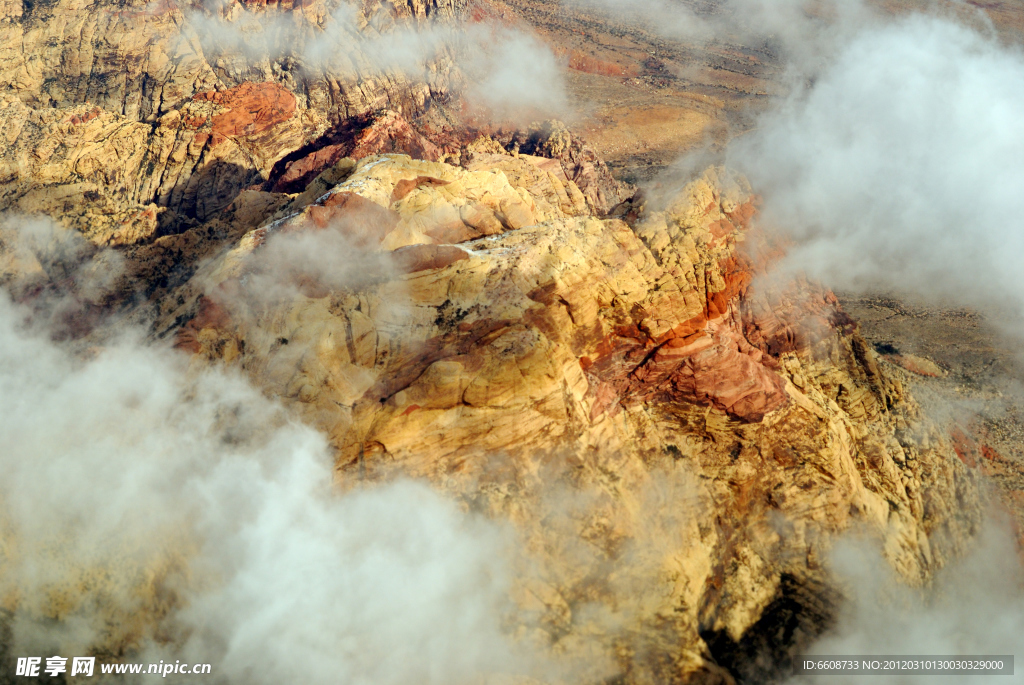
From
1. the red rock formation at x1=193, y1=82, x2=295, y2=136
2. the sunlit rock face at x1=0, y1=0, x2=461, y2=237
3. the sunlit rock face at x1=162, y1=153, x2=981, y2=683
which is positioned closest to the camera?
the sunlit rock face at x1=162, y1=153, x2=981, y2=683

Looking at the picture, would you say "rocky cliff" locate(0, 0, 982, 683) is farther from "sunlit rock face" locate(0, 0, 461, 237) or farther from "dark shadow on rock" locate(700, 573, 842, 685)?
"sunlit rock face" locate(0, 0, 461, 237)

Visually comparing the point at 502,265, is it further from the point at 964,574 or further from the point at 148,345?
the point at 964,574

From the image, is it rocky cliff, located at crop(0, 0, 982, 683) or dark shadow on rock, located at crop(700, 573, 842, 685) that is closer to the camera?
rocky cliff, located at crop(0, 0, 982, 683)

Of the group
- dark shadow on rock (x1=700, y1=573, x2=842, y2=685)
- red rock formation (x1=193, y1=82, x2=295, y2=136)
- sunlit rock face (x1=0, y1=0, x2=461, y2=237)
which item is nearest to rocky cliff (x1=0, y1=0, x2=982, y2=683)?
dark shadow on rock (x1=700, y1=573, x2=842, y2=685)

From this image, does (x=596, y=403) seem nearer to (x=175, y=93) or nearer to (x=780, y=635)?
(x=780, y=635)

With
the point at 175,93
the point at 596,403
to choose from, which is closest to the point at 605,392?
the point at 596,403

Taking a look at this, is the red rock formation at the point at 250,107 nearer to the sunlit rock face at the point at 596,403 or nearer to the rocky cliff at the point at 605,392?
the rocky cliff at the point at 605,392

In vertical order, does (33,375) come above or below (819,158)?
below

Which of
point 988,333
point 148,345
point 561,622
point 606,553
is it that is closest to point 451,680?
point 561,622
